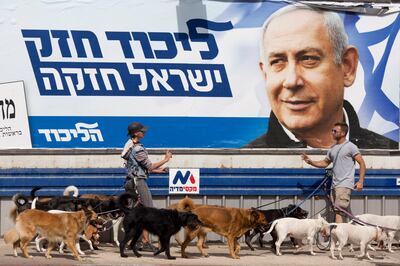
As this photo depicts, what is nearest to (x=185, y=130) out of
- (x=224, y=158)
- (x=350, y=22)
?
(x=224, y=158)

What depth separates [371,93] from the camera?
56.1 feet

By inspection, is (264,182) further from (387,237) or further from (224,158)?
(387,237)

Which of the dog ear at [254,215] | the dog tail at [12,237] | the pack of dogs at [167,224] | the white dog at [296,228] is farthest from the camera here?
the white dog at [296,228]

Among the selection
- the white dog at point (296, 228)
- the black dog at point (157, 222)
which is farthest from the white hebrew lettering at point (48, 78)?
the white dog at point (296, 228)

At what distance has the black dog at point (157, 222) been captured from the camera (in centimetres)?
1496

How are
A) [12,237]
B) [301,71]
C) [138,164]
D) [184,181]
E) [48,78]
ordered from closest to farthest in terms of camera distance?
1. [12,237]
2. [138,164]
3. [48,78]
4. [184,181]
5. [301,71]

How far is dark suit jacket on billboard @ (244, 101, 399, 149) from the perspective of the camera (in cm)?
1702

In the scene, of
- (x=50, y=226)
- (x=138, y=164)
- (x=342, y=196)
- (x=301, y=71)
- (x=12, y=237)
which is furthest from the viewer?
(x=301, y=71)

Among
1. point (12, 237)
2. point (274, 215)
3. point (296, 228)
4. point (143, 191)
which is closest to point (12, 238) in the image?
point (12, 237)

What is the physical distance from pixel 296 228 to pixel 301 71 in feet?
9.20

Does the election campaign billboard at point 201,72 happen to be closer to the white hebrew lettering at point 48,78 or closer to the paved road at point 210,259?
the white hebrew lettering at point 48,78

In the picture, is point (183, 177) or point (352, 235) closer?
point (352, 235)

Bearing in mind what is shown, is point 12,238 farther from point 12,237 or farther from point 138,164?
point 138,164

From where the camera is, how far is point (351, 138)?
676 inches
